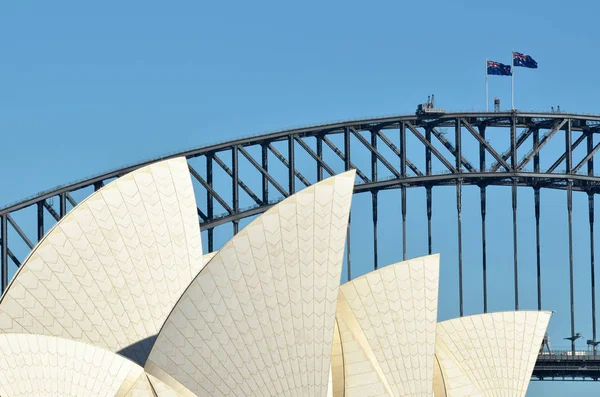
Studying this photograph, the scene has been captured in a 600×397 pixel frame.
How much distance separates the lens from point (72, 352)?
64.7m

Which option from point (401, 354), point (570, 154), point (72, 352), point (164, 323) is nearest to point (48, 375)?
point (72, 352)

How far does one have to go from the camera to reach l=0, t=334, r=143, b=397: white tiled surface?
6194cm

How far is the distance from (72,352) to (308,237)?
11.2 m

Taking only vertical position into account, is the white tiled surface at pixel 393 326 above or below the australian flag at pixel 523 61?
below

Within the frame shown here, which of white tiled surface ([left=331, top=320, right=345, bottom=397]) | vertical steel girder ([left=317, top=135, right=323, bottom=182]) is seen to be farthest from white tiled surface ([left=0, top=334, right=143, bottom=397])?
vertical steel girder ([left=317, top=135, right=323, bottom=182])

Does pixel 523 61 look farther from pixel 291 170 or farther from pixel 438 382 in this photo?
pixel 438 382

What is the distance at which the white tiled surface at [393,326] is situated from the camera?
72500 mm

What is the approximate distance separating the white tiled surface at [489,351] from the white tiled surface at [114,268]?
12.4m

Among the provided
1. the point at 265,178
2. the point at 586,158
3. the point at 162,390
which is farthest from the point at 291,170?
the point at 162,390

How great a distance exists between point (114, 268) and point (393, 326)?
40.6ft

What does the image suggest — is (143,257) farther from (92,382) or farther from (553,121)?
(553,121)

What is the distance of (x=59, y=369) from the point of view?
6406 cm

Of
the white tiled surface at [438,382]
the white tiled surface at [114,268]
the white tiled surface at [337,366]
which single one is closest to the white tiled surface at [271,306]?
the white tiled surface at [337,366]

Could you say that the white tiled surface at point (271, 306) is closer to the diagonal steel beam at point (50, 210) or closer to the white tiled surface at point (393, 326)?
the white tiled surface at point (393, 326)
